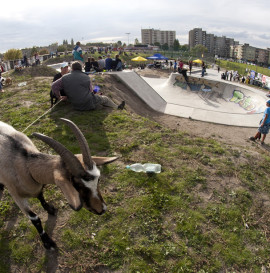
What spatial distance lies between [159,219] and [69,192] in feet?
8.96

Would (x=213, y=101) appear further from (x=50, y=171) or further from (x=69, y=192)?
(x=69, y=192)

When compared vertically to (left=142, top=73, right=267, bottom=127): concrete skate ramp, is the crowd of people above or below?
above

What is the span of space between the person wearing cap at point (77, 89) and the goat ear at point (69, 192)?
6633 mm

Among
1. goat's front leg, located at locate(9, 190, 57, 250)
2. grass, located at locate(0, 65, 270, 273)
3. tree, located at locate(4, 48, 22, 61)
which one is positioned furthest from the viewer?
tree, located at locate(4, 48, 22, 61)

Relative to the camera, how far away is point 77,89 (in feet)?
29.9

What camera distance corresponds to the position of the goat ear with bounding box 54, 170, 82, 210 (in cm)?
280

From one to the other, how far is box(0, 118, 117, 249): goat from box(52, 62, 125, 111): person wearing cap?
5.01 m

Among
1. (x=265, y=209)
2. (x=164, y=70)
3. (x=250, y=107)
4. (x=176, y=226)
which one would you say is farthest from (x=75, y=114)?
(x=164, y=70)

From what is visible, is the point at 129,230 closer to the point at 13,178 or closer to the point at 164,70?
the point at 13,178

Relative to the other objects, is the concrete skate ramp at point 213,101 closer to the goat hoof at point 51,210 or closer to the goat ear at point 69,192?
the goat hoof at point 51,210

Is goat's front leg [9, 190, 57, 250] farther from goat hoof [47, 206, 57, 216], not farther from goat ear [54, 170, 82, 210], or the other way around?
goat ear [54, 170, 82, 210]

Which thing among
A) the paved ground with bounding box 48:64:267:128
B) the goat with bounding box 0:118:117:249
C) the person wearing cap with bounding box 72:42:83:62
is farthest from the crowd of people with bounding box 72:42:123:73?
the goat with bounding box 0:118:117:249

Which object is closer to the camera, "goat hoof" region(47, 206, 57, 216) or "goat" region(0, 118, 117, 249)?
"goat" region(0, 118, 117, 249)

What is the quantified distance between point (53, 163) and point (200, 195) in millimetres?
4053
